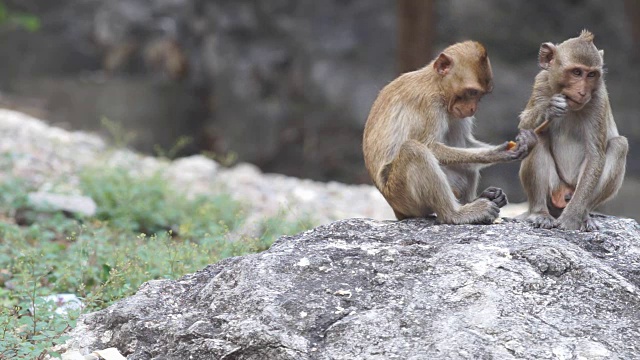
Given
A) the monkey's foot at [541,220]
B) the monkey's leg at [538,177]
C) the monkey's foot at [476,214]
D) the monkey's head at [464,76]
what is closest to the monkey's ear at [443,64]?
the monkey's head at [464,76]

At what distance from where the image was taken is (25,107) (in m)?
19.8

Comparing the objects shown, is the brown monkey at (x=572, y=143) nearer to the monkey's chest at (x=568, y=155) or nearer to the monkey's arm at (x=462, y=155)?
the monkey's chest at (x=568, y=155)

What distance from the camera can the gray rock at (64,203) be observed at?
26.6 feet

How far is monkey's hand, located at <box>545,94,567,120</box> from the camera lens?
215 inches

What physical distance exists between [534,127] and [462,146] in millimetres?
582

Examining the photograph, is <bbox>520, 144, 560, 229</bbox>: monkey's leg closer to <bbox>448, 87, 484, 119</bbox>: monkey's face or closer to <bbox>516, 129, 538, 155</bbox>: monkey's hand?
<bbox>516, 129, 538, 155</bbox>: monkey's hand

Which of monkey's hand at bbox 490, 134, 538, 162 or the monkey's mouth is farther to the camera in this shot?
the monkey's mouth

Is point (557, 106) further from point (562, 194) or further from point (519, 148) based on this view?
point (562, 194)

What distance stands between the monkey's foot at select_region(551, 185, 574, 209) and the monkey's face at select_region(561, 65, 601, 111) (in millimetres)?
601

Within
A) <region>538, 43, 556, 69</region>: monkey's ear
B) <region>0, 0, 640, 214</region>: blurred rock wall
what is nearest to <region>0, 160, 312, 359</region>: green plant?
<region>538, 43, 556, 69</region>: monkey's ear

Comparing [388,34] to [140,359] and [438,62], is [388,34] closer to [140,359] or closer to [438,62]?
[438,62]

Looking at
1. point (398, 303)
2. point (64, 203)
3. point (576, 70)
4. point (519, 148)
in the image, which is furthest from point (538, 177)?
point (64, 203)

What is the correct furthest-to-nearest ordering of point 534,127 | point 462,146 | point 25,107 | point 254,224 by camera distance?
point 25,107, point 254,224, point 462,146, point 534,127

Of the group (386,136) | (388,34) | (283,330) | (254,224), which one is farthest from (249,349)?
(388,34)
